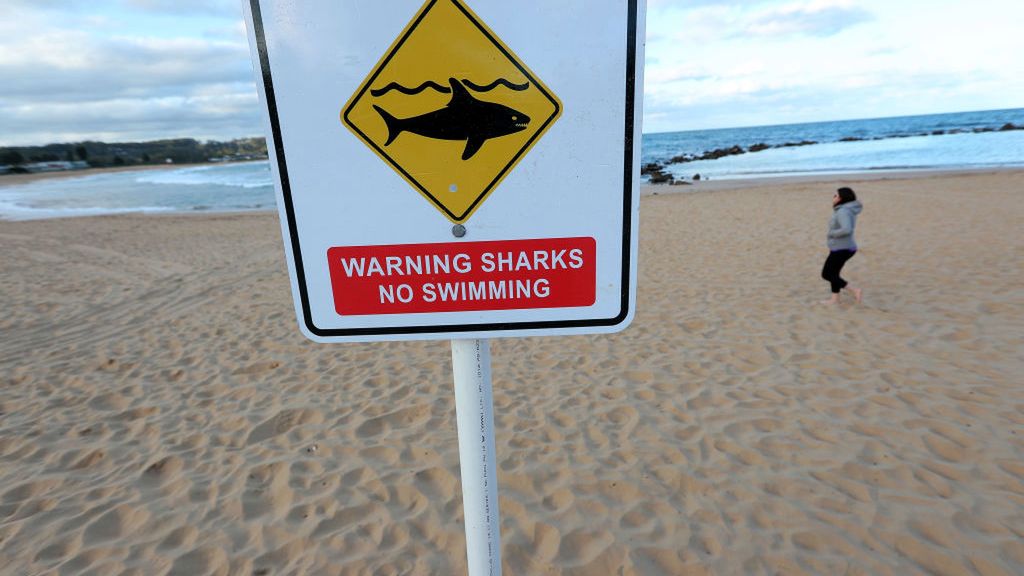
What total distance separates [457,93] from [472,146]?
89 mm

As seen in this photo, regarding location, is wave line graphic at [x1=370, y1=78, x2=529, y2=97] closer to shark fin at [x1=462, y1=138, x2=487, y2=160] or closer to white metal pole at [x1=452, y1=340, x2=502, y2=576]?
shark fin at [x1=462, y1=138, x2=487, y2=160]

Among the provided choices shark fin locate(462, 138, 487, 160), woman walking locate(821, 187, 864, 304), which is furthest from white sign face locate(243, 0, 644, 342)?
woman walking locate(821, 187, 864, 304)

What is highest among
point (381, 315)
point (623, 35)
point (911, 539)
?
point (623, 35)

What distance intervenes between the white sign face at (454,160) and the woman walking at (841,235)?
19.2 feet

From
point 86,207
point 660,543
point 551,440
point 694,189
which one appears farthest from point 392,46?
point 86,207

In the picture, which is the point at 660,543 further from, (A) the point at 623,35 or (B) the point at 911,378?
(B) the point at 911,378

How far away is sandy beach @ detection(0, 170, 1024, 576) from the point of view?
2.59 metres

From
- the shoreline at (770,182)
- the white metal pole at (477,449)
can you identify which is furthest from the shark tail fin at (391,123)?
the shoreline at (770,182)

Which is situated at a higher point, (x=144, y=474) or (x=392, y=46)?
(x=392, y=46)

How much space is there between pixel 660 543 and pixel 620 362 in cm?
230

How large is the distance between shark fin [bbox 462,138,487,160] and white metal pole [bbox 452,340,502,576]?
377 millimetres

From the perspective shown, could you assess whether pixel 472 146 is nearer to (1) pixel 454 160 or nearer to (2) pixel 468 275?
(1) pixel 454 160

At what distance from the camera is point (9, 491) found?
124 inches

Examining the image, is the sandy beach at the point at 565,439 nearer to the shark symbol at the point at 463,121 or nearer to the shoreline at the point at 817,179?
the shark symbol at the point at 463,121
